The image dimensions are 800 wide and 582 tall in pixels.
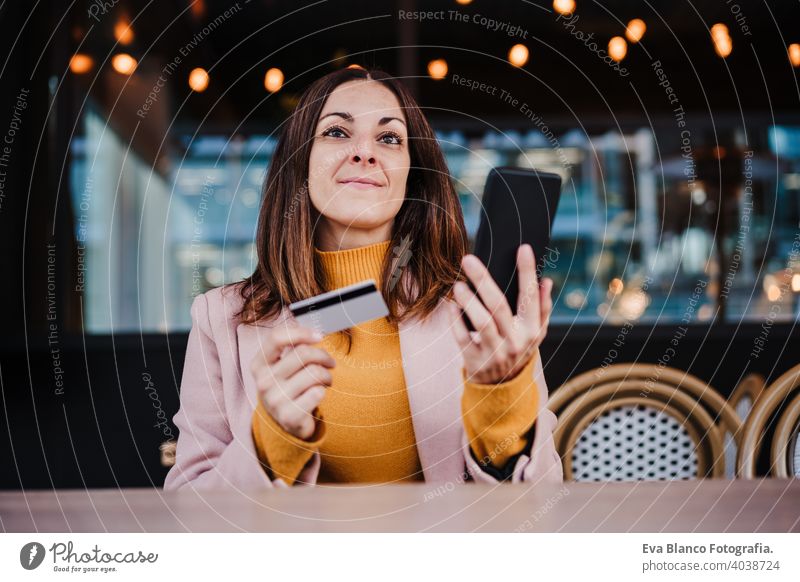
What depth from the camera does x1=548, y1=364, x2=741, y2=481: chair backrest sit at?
0.84m

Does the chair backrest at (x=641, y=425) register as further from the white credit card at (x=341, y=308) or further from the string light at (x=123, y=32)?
the string light at (x=123, y=32)

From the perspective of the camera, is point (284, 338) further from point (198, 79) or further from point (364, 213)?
point (198, 79)

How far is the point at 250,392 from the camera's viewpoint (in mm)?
772

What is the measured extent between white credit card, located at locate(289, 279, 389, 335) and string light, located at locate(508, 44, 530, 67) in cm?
135

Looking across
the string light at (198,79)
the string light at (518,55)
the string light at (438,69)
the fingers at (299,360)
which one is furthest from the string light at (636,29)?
the fingers at (299,360)

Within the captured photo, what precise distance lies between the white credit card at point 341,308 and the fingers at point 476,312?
0.08 m

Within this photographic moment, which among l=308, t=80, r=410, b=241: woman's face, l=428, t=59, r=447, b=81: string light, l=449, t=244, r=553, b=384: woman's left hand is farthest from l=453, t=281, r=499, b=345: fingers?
l=428, t=59, r=447, b=81: string light

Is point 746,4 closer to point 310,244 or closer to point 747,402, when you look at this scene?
point 747,402

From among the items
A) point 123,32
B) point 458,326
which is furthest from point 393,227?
point 123,32

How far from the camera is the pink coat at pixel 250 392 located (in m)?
0.79

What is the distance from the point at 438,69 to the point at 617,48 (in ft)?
1.64

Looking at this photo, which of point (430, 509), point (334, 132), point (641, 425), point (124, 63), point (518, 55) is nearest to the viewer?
point (430, 509)
